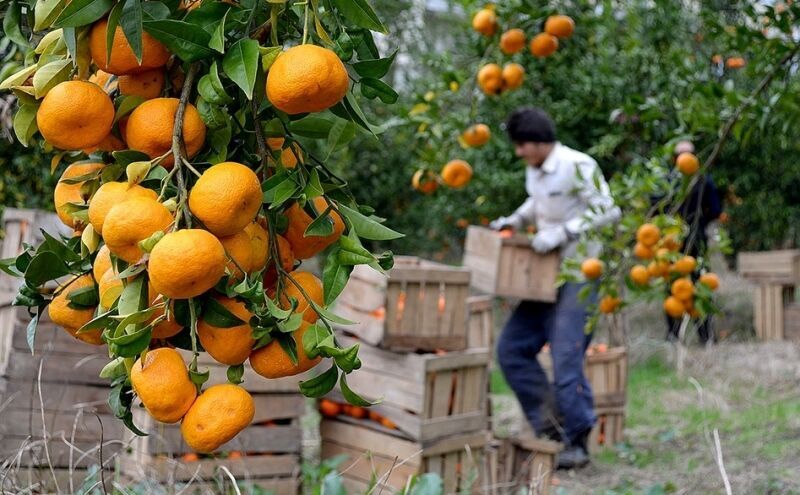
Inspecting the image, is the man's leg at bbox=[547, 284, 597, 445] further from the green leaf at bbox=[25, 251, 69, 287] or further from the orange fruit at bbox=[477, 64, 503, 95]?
the green leaf at bbox=[25, 251, 69, 287]

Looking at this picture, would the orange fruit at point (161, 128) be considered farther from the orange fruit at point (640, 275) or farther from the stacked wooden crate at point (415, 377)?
Answer: the stacked wooden crate at point (415, 377)

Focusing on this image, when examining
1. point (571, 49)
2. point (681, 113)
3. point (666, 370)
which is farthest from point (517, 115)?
point (666, 370)

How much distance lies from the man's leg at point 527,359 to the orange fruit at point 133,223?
4320 millimetres

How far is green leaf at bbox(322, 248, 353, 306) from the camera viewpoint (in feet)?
3.92

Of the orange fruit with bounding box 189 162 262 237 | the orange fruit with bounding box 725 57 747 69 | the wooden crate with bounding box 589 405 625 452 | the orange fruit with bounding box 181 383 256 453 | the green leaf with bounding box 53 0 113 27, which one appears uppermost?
the orange fruit with bounding box 725 57 747 69

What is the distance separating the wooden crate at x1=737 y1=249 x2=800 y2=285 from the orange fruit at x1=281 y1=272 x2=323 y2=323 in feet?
26.9

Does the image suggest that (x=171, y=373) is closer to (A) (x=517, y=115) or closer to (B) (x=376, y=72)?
(B) (x=376, y=72)

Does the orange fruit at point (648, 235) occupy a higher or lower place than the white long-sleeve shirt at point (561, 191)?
lower

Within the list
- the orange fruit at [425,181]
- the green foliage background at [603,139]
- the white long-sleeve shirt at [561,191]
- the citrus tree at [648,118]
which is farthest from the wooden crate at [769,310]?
the orange fruit at [425,181]

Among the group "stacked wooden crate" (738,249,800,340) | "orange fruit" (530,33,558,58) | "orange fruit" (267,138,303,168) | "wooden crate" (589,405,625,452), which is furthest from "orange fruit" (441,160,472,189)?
"stacked wooden crate" (738,249,800,340)

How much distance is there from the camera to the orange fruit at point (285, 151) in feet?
4.17

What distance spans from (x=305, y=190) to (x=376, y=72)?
0.21m

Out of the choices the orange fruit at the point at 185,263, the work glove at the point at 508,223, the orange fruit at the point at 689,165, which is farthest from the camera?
the work glove at the point at 508,223

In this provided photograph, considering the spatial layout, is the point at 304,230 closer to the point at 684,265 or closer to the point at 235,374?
the point at 235,374
